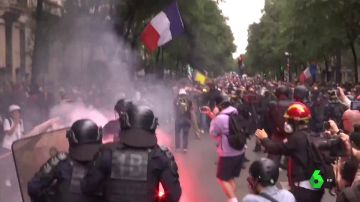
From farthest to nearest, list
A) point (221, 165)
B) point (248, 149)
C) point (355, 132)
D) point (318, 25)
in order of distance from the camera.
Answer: point (318, 25) < point (248, 149) < point (221, 165) < point (355, 132)

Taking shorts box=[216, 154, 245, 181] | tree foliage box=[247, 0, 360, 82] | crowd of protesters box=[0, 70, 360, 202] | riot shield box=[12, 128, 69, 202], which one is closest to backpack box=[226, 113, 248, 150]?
crowd of protesters box=[0, 70, 360, 202]

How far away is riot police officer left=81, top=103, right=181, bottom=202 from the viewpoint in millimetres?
4734

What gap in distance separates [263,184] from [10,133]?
18.5 ft

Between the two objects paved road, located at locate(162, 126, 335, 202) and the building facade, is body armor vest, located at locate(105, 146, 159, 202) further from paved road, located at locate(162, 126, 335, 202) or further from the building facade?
the building facade

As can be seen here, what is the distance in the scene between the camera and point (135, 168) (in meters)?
4.73

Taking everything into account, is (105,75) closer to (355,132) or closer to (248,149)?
(248,149)

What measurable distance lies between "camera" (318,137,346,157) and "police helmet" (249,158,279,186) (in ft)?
4.10

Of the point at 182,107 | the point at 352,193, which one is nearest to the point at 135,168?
the point at 352,193

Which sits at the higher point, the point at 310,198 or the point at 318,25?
the point at 318,25

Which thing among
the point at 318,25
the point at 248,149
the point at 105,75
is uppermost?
the point at 318,25

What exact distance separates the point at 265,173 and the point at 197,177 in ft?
26.9

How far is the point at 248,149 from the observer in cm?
1831

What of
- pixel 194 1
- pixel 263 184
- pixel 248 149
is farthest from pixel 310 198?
pixel 194 1

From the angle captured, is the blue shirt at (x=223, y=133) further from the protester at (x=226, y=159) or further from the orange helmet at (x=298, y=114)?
the orange helmet at (x=298, y=114)
